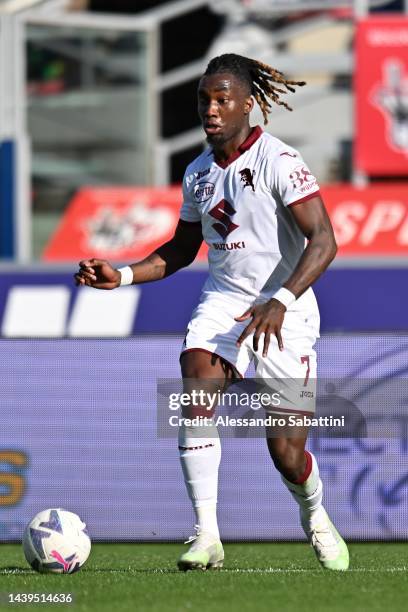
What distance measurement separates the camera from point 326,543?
7.26m

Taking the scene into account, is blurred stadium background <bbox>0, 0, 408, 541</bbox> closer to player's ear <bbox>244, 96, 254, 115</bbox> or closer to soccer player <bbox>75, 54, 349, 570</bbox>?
soccer player <bbox>75, 54, 349, 570</bbox>

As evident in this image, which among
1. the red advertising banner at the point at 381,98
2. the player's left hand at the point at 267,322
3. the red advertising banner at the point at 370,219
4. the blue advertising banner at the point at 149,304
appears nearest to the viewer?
the player's left hand at the point at 267,322

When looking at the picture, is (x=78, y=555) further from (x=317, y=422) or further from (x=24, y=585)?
(x=317, y=422)

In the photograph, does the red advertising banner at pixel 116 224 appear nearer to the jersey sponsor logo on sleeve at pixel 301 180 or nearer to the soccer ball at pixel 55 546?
the soccer ball at pixel 55 546

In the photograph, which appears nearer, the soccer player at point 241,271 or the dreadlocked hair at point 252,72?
the soccer player at point 241,271

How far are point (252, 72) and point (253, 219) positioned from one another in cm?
77

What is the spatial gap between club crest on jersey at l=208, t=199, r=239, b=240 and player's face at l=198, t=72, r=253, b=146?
0.93 ft

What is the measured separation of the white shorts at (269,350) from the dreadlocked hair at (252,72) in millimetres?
1006

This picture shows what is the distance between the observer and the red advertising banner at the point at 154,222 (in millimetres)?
17500

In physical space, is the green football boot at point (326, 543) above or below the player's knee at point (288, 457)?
below

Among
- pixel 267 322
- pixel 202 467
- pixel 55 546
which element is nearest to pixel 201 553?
pixel 202 467

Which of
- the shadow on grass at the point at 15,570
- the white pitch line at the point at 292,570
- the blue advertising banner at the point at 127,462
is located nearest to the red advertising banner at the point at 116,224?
the blue advertising banner at the point at 127,462

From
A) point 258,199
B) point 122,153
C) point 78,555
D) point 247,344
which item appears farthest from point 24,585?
point 122,153

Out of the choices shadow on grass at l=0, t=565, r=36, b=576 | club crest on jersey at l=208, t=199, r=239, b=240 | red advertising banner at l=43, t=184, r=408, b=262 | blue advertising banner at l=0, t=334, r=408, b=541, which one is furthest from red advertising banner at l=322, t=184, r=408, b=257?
club crest on jersey at l=208, t=199, r=239, b=240
